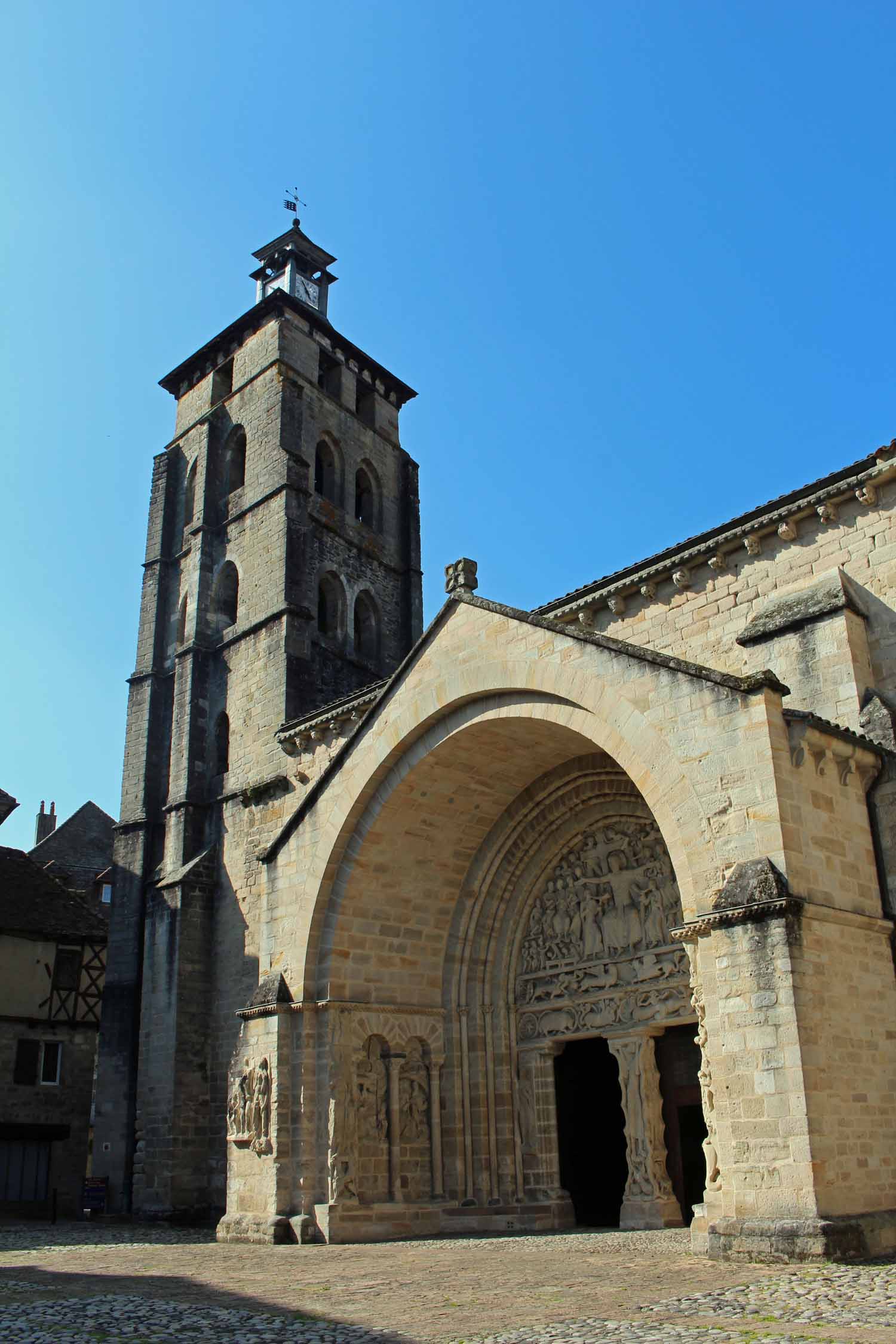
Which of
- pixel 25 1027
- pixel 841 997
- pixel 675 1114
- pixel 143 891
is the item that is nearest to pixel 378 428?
pixel 143 891

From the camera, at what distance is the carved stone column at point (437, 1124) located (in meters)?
13.7

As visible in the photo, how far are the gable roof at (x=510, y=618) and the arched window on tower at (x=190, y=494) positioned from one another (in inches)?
376

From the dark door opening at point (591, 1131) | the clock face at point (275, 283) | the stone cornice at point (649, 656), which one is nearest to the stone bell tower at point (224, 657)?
the clock face at point (275, 283)

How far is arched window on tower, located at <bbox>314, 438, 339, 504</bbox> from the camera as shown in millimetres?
26062

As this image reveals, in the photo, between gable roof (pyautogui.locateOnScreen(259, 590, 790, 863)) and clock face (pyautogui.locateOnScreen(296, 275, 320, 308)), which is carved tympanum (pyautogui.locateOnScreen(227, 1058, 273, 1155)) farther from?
clock face (pyautogui.locateOnScreen(296, 275, 320, 308))

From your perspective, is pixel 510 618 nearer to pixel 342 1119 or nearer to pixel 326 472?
pixel 342 1119

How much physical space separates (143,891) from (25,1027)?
449 cm

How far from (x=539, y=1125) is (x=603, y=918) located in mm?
2632

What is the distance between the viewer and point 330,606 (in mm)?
24406

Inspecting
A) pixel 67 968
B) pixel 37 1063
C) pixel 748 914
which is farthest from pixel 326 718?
pixel 37 1063

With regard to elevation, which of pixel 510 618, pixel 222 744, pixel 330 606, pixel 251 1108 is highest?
pixel 330 606

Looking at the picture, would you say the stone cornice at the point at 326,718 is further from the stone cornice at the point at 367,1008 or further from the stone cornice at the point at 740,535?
the stone cornice at the point at 367,1008

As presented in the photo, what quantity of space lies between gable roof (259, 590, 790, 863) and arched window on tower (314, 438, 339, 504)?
911 cm

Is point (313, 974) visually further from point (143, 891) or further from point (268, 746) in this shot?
point (143, 891)
